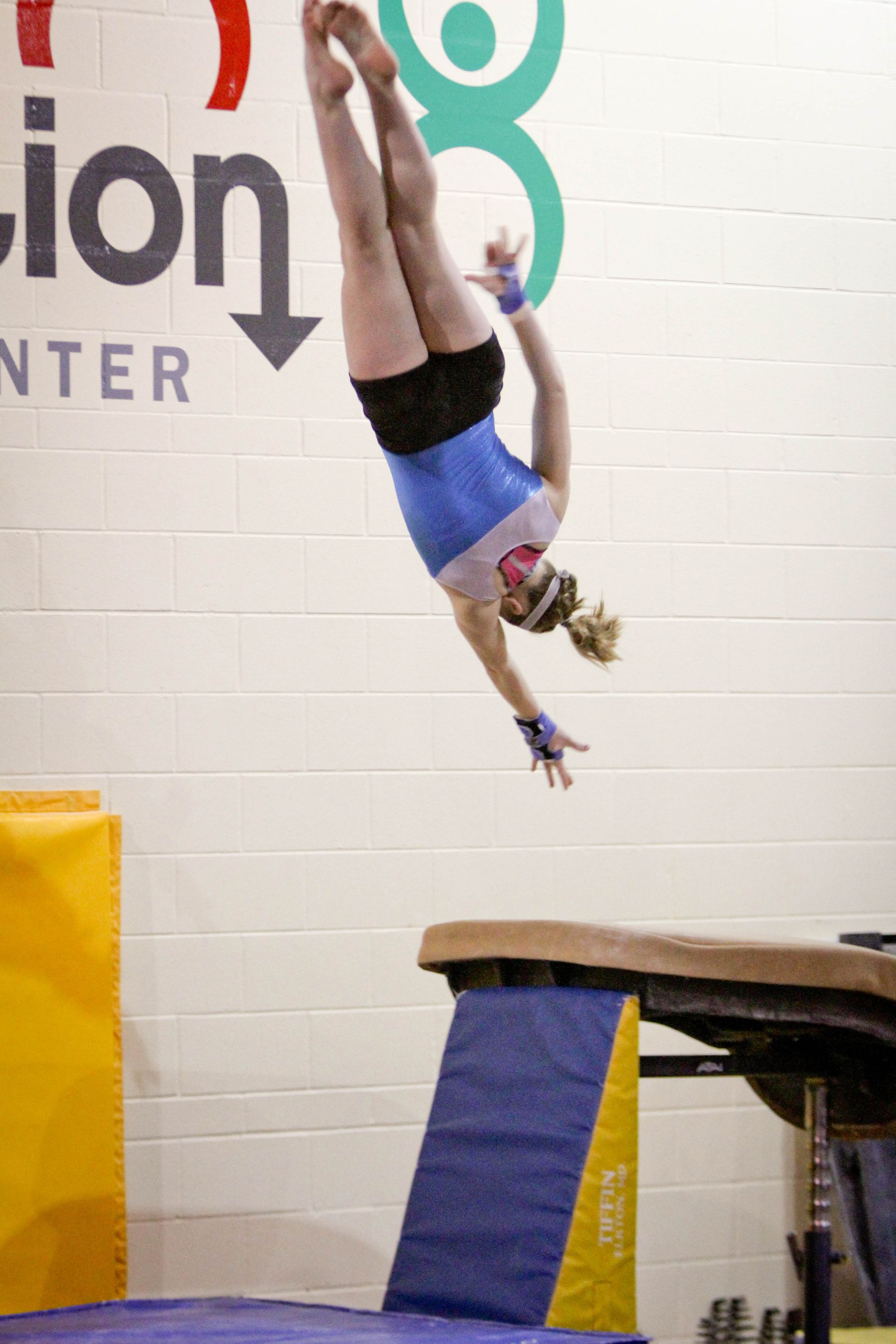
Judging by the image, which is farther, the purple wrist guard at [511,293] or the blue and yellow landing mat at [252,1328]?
the purple wrist guard at [511,293]

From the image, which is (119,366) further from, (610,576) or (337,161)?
(610,576)

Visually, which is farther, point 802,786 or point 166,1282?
point 802,786

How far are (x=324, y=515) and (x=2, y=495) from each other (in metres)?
0.81

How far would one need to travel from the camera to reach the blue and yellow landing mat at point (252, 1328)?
1805 millimetres

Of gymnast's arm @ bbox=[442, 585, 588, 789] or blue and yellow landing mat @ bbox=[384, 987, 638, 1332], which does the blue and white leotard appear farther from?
blue and yellow landing mat @ bbox=[384, 987, 638, 1332]

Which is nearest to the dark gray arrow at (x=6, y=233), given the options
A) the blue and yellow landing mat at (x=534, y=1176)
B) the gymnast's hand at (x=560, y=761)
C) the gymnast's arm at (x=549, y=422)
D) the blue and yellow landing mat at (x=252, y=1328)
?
the gymnast's arm at (x=549, y=422)

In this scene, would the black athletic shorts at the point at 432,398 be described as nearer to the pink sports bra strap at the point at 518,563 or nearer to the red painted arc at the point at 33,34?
the pink sports bra strap at the point at 518,563

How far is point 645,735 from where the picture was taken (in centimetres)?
347

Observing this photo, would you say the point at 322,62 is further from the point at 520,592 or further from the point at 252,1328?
the point at 252,1328

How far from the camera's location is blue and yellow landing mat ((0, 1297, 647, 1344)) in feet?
5.92

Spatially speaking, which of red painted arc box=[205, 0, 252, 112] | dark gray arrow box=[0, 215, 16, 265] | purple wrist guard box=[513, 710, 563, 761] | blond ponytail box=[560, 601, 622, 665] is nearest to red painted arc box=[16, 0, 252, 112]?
red painted arc box=[205, 0, 252, 112]

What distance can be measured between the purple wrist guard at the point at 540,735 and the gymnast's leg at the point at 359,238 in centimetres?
99

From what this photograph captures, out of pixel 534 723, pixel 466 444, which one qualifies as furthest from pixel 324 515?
pixel 534 723

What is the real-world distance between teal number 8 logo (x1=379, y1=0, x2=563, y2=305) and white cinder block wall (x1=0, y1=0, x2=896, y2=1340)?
53 millimetres
